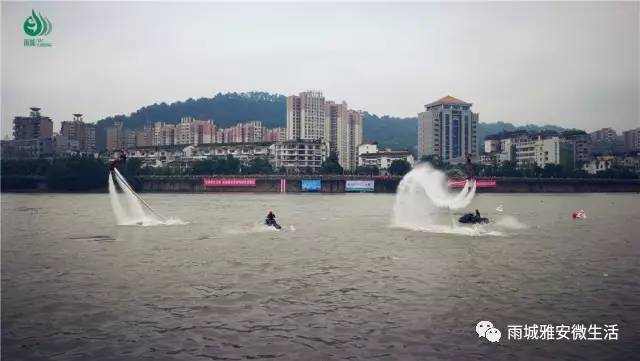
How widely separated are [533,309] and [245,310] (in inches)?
502

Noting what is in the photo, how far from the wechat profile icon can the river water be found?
37cm

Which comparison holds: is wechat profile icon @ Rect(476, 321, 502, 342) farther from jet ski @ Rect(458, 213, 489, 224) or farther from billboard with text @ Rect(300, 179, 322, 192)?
billboard with text @ Rect(300, 179, 322, 192)

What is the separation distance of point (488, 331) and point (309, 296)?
9.37 m

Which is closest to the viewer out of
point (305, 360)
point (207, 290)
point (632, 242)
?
point (305, 360)

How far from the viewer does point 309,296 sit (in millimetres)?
25797

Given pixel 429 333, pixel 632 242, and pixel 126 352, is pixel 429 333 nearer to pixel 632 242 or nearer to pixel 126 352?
pixel 126 352

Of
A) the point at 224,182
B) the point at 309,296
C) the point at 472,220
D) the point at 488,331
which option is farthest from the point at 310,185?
the point at 488,331

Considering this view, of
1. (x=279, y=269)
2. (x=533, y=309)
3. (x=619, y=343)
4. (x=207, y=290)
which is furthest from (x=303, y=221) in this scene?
(x=619, y=343)

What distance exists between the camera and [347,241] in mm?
48594

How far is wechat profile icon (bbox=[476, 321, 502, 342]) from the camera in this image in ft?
61.7

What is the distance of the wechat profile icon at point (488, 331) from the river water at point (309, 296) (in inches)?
14.6

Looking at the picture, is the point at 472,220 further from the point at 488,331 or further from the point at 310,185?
the point at 310,185

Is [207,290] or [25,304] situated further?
[207,290]

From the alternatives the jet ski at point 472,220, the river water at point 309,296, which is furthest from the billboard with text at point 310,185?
the river water at point 309,296
